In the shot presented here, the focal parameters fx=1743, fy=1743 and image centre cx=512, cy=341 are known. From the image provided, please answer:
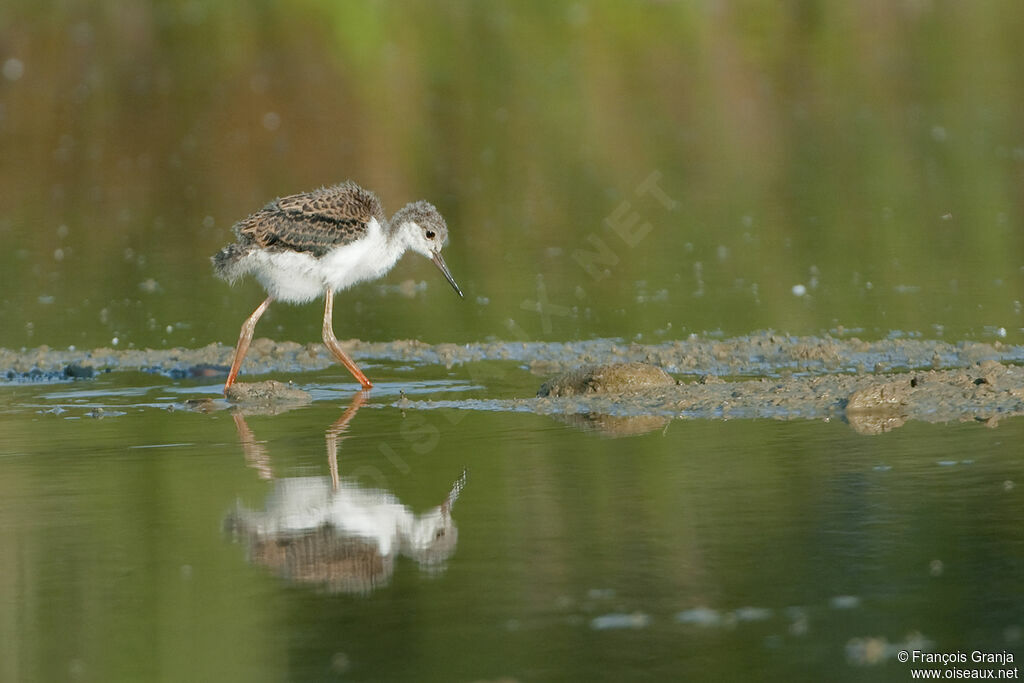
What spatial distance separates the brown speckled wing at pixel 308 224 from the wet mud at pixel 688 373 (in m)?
1.05

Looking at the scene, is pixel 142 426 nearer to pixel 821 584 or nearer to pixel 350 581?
pixel 350 581

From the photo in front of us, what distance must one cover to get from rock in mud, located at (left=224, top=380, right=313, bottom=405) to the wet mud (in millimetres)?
13

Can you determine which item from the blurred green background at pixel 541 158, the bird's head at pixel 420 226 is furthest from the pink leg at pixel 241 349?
the blurred green background at pixel 541 158

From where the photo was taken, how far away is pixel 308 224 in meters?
12.4

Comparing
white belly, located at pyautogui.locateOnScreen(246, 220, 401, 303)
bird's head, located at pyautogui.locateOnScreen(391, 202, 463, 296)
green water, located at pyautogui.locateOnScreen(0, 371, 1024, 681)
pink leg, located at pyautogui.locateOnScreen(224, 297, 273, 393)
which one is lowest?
green water, located at pyautogui.locateOnScreen(0, 371, 1024, 681)

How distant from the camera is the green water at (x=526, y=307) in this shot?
6.52 meters

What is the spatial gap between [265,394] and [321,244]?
1.33m

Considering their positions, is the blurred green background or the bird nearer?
the bird

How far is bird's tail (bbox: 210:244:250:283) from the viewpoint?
1267 cm

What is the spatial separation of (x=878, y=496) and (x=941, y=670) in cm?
227

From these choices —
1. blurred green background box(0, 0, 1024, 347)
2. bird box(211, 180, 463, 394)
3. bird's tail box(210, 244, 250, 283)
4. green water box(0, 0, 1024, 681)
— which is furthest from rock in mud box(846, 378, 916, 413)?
bird's tail box(210, 244, 250, 283)

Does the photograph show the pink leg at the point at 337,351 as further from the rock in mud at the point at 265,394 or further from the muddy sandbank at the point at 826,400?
the muddy sandbank at the point at 826,400

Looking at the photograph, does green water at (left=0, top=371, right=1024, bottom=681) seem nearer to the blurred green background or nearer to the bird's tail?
the bird's tail

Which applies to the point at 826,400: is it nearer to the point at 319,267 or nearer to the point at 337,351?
the point at 337,351
